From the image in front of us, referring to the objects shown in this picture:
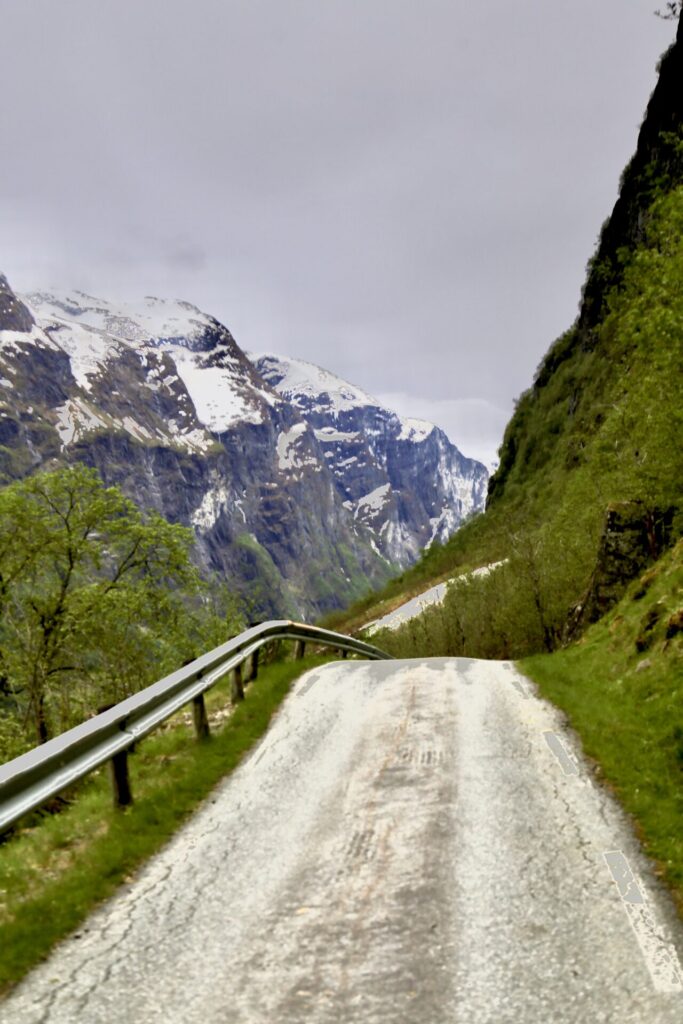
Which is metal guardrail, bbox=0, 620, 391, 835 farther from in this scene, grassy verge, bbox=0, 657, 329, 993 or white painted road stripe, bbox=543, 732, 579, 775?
white painted road stripe, bbox=543, 732, 579, 775

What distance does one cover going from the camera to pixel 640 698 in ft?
41.7

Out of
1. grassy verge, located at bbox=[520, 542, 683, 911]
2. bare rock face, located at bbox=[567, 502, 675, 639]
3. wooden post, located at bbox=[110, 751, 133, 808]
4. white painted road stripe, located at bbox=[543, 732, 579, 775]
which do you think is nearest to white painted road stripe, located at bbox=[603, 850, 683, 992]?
grassy verge, located at bbox=[520, 542, 683, 911]

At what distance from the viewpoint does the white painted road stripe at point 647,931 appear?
4496mm

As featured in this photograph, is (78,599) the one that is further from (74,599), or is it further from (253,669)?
(253,669)

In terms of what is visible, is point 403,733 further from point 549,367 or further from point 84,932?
point 549,367

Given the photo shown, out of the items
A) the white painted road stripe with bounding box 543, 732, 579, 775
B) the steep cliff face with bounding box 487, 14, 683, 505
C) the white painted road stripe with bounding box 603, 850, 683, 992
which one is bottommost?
the white painted road stripe with bounding box 603, 850, 683, 992

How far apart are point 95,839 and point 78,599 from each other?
56.3ft

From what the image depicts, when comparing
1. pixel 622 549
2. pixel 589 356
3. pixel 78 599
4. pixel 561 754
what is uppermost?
pixel 589 356

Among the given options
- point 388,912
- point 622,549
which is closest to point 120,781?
point 388,912

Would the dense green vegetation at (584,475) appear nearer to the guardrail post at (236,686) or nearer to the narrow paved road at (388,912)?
the narrow paved road at (388,912)

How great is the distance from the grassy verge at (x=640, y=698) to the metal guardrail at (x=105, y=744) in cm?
583

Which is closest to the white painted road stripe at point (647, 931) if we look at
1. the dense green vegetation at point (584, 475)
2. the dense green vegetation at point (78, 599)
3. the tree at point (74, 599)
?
the dense green vegetation at point (584, 475)

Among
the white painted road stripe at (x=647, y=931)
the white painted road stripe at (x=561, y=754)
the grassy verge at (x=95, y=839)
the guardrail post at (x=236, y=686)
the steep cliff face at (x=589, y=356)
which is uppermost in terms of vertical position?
the steep cliff face at (x=589, y=356)

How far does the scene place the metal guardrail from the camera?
20.1 ft
